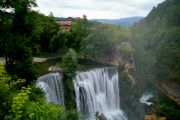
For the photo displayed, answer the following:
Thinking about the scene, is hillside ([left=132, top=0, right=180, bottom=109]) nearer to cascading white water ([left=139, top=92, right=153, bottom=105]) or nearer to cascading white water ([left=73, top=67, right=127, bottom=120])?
cascading white water ([left=139, top=92, right=153, bottom=105])

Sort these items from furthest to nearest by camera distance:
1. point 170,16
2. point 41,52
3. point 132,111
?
1. point 170,16
2. point 41,52
3. point 132,111

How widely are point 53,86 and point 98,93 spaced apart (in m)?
7.34

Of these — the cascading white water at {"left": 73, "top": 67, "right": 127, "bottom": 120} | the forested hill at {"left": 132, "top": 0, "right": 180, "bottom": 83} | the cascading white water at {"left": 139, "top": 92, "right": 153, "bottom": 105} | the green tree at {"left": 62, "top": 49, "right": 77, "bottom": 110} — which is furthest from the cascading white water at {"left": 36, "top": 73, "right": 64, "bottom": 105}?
the forested hill at {"left": 132, "top": 0, "right": 180, "bottom": 83}

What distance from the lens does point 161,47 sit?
153ft

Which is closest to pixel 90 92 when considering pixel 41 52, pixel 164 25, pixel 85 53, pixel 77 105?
pixel 77 105

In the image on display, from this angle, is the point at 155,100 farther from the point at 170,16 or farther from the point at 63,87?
the point at 170,16

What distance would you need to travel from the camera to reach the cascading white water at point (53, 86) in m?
31.7

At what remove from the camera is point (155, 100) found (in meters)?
41.6

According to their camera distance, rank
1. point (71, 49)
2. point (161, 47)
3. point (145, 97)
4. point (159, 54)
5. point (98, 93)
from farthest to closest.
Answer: point (161, 47)
point (159, 54)
point (145, 97)
point (98, 93)
point (71, 49)

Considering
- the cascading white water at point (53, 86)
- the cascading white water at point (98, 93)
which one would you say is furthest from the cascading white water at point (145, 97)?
the cascading white water at point (53, 86)

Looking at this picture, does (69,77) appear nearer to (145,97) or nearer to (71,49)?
(71,49)

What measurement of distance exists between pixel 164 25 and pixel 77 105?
2411cm

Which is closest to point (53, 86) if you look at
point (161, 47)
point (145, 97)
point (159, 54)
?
point (145, 97)

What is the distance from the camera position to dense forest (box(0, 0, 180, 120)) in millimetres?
20847
